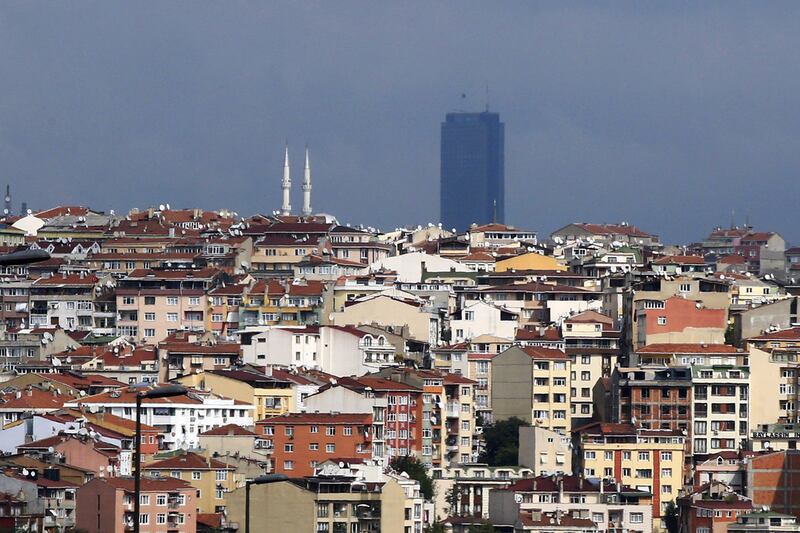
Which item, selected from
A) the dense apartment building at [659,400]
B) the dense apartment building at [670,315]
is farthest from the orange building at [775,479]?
the dense apartment building at [670,315]

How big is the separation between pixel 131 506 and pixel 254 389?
21.4 m

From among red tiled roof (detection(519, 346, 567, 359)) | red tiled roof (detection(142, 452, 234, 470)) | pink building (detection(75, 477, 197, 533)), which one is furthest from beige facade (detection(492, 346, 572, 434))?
pink building (detection(75, 477, 197, 533))

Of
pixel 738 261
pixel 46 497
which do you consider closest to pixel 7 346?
pixel 46 497

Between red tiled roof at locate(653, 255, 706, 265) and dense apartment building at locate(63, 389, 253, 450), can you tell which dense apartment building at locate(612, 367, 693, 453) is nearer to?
dense apartment building at locate(63, 389, 253, 450)

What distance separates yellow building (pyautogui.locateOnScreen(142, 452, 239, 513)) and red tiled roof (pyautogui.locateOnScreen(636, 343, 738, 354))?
21.6 metres

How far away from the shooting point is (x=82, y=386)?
315 feet

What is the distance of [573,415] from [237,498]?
81.8ft

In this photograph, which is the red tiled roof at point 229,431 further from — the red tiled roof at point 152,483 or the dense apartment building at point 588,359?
the dense apartment building at point 588,359

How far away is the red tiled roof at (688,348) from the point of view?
96.4 m

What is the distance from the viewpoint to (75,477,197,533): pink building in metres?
71.9

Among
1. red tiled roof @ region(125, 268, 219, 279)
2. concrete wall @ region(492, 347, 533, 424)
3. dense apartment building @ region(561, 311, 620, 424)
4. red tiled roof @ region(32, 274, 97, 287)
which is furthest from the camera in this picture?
red tiled roof @ region(32, 274, 97, 287)

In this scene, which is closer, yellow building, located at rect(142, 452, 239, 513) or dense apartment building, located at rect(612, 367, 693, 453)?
yellow building, located at rect(142, 452, 239, 513)

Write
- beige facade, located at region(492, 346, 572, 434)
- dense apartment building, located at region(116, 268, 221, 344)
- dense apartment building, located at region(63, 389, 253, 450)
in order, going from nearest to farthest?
dense apartment building, located at region(63, 389, 253, 450) < beige facade, located at region(492, 346, 572, 434) < dense apartment building, located at region(116, 268, 221, 344)

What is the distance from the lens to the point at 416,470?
283ft
